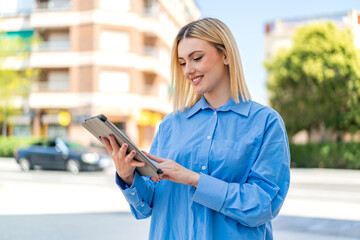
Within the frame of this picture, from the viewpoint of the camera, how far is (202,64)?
5.96ft

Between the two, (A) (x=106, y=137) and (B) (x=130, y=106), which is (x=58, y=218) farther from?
(B) (x=130, y=106)

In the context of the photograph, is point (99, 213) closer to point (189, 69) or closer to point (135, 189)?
point (135, 189)

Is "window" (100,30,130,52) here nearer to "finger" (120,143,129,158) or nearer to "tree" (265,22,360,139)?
"tree" (265,22,360,139)

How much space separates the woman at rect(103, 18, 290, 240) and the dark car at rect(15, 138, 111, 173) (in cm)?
1659

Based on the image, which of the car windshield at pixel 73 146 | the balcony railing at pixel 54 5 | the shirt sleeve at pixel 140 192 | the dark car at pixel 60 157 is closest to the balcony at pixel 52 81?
the balcony railing at pixel 54 5

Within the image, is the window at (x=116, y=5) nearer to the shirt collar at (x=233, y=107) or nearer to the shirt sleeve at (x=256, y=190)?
the shirt collar at (x=233, y=107)

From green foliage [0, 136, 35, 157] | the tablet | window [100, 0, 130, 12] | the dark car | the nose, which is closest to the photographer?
the tablet

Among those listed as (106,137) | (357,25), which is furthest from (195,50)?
(357,25)

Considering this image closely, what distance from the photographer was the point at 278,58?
25594mm

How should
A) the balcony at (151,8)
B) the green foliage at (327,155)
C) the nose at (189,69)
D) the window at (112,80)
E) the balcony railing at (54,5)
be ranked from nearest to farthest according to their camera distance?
the nose at (189,69)
the green foliage at (327,155)
the window at (112,80)
the balcony railing at (54,5)
the balcony at (151,8)

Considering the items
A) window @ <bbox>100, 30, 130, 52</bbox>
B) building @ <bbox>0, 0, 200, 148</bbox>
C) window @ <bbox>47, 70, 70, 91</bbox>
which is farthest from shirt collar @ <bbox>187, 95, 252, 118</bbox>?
window @ <bbox>47, 70, 70, 91</bbox>

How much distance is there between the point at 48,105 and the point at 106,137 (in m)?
33.3

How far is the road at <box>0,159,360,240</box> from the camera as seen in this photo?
684 centimetres

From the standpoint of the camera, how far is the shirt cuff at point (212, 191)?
1639 mm
